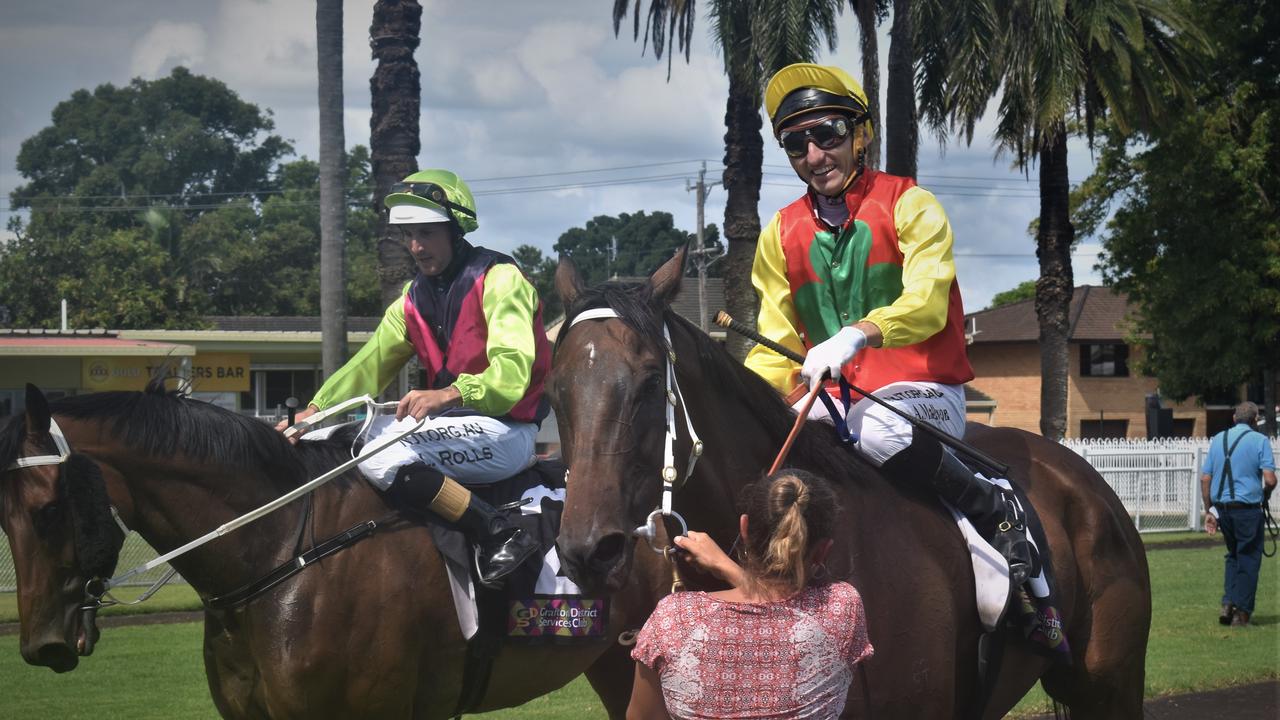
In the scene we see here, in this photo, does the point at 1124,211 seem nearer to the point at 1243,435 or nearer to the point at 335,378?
the point at 1243,435

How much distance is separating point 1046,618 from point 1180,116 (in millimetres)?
23896

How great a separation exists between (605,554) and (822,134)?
1816mm

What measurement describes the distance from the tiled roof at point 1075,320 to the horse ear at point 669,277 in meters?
40.4

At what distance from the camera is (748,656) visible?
2.53 meters

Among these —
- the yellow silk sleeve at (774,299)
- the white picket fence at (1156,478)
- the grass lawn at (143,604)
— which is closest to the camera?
the yellow silk sleeve at (774,299)

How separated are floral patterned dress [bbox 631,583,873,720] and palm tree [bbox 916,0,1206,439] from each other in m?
14.3

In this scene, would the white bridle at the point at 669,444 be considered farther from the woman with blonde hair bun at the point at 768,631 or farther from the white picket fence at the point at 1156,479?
the white picket fence at the point at 1156,479

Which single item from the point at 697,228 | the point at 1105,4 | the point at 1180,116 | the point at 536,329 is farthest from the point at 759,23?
the point at 697,228

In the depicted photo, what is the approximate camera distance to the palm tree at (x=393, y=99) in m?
9.83

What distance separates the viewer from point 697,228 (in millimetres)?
36719

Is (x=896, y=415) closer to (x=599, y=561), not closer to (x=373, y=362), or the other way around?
(x=599, y=561)

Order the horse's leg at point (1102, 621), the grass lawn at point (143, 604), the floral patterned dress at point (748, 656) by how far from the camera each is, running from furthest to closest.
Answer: the grass lawn at point (143, 604)
the horse's leg at point (1102, 621)
the floral patterned dress at point (748, 656)

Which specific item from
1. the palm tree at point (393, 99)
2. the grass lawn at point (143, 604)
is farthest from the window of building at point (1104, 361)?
the palm tree at point (393, 99)

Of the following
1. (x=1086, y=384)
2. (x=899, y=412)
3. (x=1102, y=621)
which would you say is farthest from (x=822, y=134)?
(x=1086, y=384)
